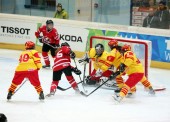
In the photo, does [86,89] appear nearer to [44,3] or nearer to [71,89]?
[71,89]

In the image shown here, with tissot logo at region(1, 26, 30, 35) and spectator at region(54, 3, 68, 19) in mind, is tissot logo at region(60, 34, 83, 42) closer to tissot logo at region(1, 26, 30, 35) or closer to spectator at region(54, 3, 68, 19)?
spectator at region(54, 3, 68, 19)

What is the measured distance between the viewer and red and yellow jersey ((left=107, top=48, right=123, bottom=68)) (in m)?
7.66

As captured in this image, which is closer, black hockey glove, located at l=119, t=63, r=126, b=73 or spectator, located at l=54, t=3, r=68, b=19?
black hockey glove, located at l=119, t=63, r=126, b=73

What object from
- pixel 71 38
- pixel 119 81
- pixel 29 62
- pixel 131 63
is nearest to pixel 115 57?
pixel 119 81

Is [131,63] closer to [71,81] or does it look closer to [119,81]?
[119,81]

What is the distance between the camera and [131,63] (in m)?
7.30

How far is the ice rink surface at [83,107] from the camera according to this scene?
6.52m

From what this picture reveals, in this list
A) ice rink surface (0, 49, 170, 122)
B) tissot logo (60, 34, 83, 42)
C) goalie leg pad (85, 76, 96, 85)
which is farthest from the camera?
tissot logo (60, 34, 83, 42)

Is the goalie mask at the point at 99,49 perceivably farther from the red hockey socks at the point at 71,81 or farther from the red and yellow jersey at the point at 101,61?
the red hockey socks at the point at 71,81

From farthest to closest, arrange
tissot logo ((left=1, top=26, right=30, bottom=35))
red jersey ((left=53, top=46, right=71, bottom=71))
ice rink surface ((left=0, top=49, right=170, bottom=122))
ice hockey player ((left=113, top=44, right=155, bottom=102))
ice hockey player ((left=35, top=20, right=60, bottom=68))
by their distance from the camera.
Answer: tissot logo ((left=1, top=26, right=30, bottom=35)) → ice hockey player ((left=35, top=20, right=60, bottom=68)) → red jersey ((left=53, top=46, right=71, bottom=71)) → ice hockey player ((left=113, top=44, right=155, bottom=102)) → ice rink surface ((left=0, top=49, right=170, bottom=122))

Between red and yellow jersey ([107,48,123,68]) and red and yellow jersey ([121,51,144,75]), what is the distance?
270 mm

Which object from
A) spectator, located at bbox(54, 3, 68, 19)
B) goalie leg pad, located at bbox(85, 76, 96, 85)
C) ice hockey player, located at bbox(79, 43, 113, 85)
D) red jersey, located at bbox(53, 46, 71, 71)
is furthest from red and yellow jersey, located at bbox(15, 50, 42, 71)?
spectator, located at bbox(54, 3, 68, 19)

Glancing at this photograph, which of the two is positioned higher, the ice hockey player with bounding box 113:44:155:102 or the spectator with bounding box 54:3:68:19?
the spectator with bounding box 54:3:68:19

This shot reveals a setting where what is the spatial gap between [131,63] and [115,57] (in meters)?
0.49
